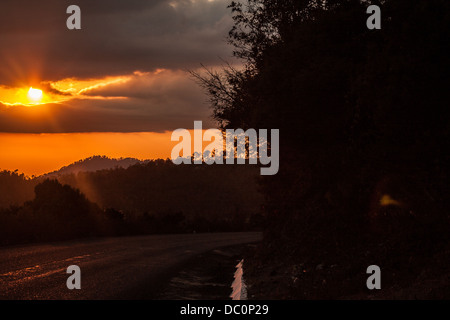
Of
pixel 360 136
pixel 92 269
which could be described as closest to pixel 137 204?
pixel 92 269

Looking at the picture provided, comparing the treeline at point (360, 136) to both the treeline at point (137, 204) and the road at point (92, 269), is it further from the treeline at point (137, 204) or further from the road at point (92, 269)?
the treeline at point (137, 204)

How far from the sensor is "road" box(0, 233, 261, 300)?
11.6 m

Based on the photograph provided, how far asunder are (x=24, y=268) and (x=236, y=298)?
6346mm

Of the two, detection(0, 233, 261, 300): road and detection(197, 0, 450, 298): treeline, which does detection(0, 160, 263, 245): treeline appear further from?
detection(197, 0, 450, 298): treeline

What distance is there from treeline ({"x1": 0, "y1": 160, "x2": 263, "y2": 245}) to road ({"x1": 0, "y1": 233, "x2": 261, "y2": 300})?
3.65 m

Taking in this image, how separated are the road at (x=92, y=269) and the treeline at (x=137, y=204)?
3.65 m

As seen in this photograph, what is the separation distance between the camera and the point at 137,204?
4422 inches

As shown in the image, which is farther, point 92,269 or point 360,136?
point 92,269

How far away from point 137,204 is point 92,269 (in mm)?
98137

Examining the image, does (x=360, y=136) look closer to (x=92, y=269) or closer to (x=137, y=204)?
(x=92, y=269)

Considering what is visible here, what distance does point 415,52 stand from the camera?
11.0 meters

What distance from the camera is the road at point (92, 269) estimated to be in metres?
11.6

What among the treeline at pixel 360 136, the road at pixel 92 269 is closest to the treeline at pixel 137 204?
the road at pixel 92 269

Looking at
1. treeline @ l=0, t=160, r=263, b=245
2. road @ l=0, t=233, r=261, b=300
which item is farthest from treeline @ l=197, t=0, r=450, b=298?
treeline @ l=0, t=160, r=263, b=245
